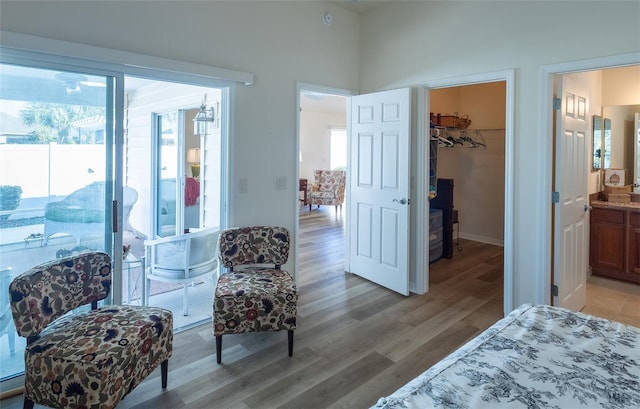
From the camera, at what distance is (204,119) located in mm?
3836

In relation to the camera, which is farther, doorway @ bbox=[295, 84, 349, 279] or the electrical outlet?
doorway @ bbox=[295, 84, 349, 279]

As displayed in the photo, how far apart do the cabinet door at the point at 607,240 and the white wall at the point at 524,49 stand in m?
1.80

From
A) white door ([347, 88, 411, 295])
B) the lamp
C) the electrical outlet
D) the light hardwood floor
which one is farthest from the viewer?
the lamp

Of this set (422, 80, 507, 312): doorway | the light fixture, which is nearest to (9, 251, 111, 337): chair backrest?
the light fixture

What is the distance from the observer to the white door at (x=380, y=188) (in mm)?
3695

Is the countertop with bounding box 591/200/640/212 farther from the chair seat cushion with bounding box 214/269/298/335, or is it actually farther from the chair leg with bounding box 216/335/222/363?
the chair leg with bounding box 216/335/222/363

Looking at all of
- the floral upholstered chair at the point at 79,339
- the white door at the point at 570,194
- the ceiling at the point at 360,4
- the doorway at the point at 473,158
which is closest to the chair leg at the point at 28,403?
the floral upholstered chair at the point at 79,339

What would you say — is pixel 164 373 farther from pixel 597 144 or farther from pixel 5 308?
pixel 597 144

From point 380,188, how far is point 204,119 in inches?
78.3

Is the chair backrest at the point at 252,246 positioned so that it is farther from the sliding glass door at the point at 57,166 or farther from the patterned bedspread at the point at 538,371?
the patterned bedspread at the point at 538,371

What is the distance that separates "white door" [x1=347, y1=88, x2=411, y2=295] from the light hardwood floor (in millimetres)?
254

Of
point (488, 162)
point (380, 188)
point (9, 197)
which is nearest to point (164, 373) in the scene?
point (9, 197)

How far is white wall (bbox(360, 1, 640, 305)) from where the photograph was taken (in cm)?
263

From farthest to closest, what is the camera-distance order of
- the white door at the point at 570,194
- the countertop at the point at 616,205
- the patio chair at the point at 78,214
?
1. the countertop at the point at 616,205
2. the white door at the point at 570,194
3. the patio chair at the point at 78,214
